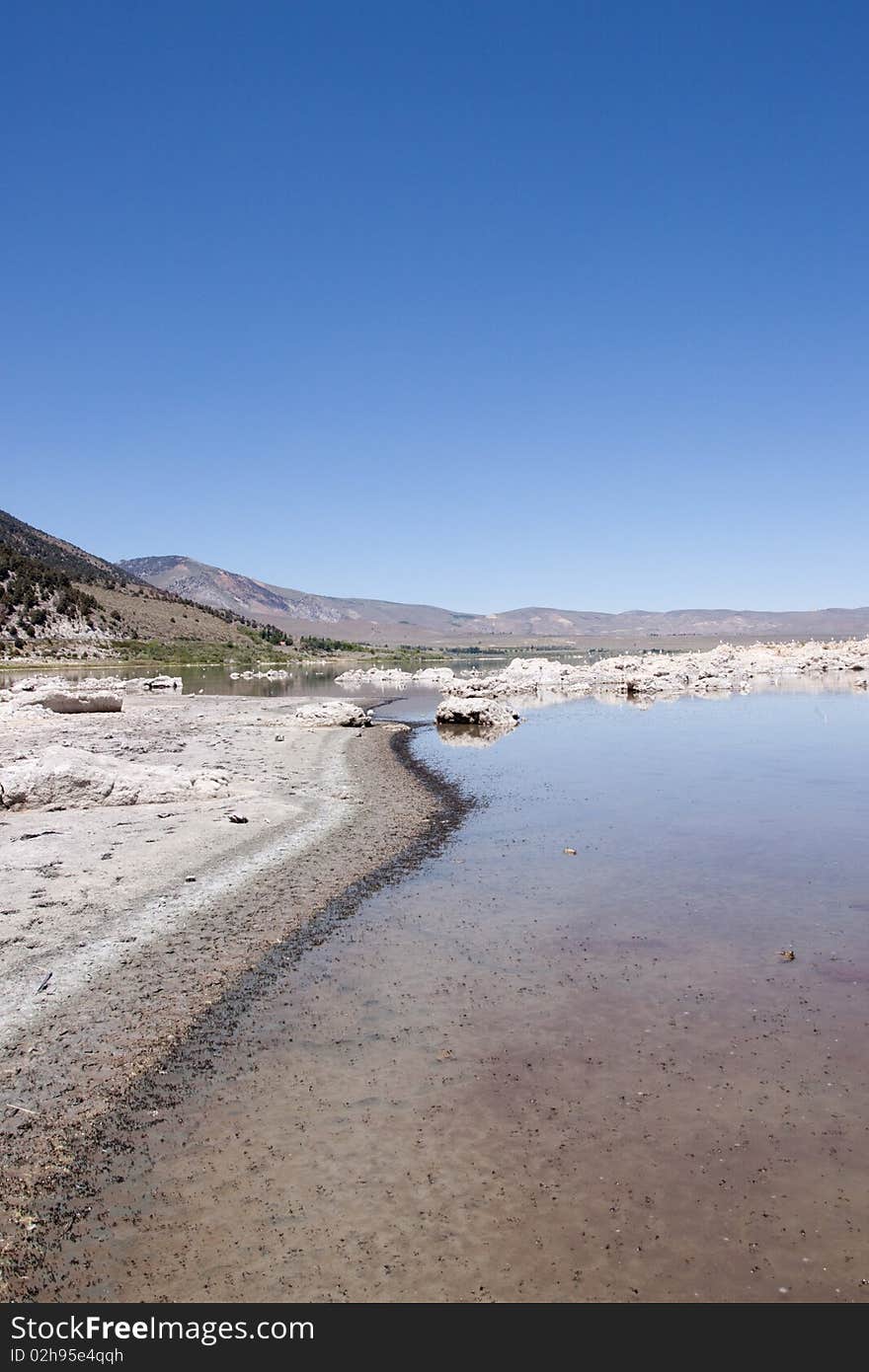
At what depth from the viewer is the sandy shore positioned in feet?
21.5

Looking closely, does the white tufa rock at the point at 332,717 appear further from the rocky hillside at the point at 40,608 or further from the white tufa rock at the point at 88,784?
the rocky hillside at the point at 40,608

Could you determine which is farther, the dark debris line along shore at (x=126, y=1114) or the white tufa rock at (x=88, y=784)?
the white tufa rock at (x=88, y=784)

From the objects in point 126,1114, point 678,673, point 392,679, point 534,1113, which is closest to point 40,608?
point 392,679

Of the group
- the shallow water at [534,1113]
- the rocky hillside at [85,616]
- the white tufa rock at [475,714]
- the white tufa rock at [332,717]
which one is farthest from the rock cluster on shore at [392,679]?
the shallow water at [534,1113]

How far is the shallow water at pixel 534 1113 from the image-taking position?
202 inches

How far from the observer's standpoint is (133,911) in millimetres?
10938

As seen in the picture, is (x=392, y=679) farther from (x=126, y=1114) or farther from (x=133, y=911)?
(x=126, y=1114)

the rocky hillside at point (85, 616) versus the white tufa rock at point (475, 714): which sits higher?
the rocky hillside at point (85, 616)

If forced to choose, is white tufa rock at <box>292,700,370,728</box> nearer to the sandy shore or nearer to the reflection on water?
the sandy shore

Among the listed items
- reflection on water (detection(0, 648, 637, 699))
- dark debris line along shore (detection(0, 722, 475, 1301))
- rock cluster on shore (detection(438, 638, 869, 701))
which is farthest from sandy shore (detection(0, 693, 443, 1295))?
reflection on water (detection(0, 648, 637, 699))

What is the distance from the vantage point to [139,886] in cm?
1188

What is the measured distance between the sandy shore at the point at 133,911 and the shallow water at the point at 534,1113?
0.61 metres
